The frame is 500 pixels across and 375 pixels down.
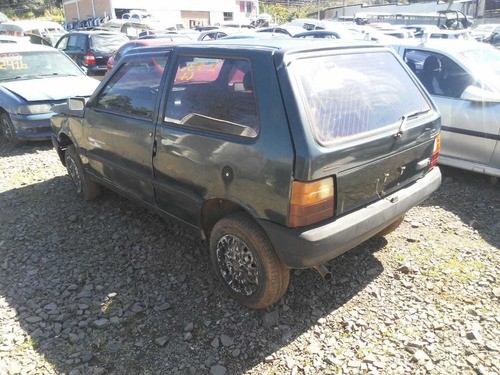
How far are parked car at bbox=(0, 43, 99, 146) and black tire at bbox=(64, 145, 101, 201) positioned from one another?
2.05 meters

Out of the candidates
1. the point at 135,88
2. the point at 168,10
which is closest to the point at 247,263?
the point at 135,88

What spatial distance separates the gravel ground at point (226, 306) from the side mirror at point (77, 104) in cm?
109

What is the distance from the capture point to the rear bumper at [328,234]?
233 cm

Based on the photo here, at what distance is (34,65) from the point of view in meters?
7.11

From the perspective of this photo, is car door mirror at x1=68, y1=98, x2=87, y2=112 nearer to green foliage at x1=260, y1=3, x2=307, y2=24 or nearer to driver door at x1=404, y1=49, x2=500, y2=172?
driver door at x1=404, y1=49, x2=500, y2=172

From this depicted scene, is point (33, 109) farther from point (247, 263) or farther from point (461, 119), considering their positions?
point (461, 119)

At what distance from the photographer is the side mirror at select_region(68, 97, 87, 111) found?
396 centimetres

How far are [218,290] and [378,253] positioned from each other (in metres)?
1.36

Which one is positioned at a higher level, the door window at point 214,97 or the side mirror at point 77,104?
the door window at point 214,97

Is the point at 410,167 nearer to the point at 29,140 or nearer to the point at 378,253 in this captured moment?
the point at 378,253

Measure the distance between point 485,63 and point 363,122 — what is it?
11.0 feet

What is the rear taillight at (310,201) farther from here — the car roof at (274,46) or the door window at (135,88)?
the door window at (135,88)

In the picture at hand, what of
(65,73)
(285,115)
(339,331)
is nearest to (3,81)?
(65,73)

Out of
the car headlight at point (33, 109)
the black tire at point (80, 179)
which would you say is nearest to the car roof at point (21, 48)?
the car headlight at point (33, 109)
